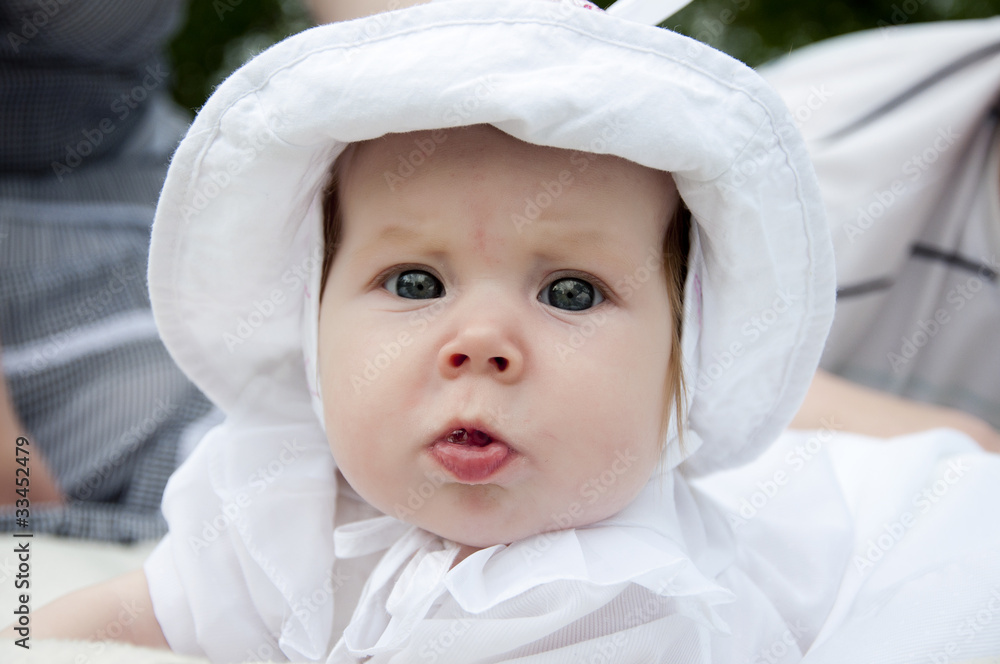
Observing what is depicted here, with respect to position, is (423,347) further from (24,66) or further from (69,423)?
(24,66)

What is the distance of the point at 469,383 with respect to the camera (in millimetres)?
747

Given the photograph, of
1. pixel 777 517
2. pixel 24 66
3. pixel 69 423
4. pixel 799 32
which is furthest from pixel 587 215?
pixel 799 32

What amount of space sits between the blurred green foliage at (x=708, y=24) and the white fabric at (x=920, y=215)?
98 cm

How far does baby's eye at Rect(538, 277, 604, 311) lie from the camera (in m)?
0.81

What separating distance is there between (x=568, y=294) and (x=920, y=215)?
3.81 feet

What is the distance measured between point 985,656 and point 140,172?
1.62m
